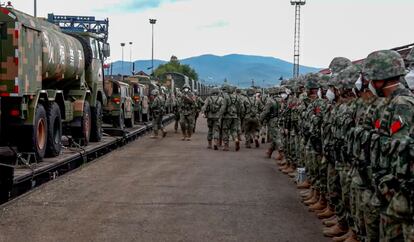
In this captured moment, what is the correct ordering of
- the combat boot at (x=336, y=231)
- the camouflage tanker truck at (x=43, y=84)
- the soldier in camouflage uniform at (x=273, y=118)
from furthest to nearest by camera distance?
the soldier in camouflage uniform at (x=273, y=118) < the camouflage tanker truck at (x=43, y=84) < the combat boot at (x=336, y=231)

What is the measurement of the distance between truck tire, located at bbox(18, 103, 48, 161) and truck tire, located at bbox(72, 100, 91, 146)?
333cm

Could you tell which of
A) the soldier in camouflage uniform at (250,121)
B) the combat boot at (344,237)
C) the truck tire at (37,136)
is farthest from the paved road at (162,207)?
the soldier in camouflage uniform at (250,121)

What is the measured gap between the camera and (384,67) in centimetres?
550

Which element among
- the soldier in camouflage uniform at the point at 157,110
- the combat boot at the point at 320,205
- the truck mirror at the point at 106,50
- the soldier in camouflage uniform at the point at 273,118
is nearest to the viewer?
the combat boot at the point at 320,205

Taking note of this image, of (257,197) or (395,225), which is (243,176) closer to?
(257,197)

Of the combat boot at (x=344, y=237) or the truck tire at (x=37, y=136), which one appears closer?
the combat boot at (x=344, y=237)

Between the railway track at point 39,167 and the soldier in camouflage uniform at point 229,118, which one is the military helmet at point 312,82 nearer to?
the railway track at point 39,167

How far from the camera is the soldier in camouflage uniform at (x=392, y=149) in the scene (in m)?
4.62

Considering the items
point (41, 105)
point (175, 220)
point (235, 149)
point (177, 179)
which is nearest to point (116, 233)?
point (175, 220)

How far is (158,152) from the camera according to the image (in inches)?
665

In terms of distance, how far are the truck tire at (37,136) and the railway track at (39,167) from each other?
8.0 inches

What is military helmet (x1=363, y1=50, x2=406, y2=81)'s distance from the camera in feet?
18.0

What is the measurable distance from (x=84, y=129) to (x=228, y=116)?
14.6ft

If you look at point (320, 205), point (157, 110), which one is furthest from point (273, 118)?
point (320, 205)
